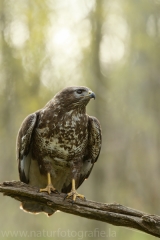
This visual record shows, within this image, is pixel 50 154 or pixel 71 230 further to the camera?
pixel 71 230

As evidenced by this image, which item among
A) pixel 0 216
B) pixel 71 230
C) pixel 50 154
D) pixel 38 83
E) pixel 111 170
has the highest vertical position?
pixel 38 83

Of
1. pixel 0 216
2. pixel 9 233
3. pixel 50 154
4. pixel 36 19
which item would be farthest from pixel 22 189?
pixel 9 233

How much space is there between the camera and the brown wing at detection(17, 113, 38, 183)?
7.31 meters

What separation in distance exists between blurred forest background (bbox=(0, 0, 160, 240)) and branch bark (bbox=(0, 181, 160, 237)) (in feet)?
23.7

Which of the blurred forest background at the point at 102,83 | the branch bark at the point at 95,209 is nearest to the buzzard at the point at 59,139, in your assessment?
the branch bark at the point at 95,209

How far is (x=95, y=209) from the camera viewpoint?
20.6 feet

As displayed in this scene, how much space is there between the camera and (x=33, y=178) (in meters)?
7.91

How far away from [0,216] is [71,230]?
385 centimetres

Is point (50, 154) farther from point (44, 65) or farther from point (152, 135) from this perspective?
point (152, 135)

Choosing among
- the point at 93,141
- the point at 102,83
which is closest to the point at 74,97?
the point at 93,141

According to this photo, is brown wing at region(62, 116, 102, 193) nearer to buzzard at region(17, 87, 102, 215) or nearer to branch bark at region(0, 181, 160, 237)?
buzzard at region(17, 87, 102, 215)

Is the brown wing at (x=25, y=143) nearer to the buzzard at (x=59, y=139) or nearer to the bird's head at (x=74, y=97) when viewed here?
the buzzard at (x=59, y=139)

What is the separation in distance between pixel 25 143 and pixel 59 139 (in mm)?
562

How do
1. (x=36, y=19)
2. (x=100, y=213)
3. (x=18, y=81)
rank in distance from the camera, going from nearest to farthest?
(x=100, y=213), (x=36, y=19), (x=18, y=81)
